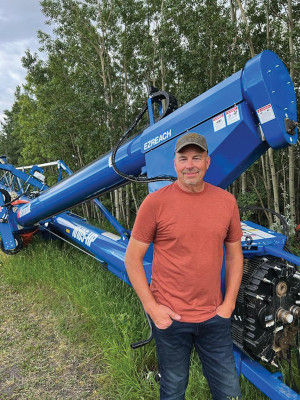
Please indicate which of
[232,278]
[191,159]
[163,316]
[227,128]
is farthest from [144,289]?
[227,128]

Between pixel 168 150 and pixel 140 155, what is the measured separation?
0.38 m

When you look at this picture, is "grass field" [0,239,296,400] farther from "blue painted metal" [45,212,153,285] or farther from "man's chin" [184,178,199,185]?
"man's chin" [184,178,199,185]

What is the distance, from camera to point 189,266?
1.53 m

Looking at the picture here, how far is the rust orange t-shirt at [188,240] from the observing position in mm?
1522

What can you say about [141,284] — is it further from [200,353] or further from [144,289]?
[200,353]

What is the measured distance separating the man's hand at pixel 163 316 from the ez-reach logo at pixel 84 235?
6.74ft

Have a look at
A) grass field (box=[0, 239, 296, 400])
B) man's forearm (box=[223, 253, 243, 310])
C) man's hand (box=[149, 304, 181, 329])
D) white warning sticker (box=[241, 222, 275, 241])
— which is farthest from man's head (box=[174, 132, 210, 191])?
grass field (box=[0, 239, 296, 400])

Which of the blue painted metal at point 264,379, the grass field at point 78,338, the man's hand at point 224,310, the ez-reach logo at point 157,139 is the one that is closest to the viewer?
the man's hand at point 224,310

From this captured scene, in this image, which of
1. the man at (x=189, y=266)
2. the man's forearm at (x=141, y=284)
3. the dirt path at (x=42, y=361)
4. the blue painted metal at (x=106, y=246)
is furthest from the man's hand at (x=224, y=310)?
the dirt path at (x=42, y=361)

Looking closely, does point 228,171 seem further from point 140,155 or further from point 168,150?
point 140,155

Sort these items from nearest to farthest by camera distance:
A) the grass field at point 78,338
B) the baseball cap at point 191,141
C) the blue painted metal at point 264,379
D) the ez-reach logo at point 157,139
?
1. the baseball cap at point 191,141
2. the blue painted metal at point 264,379
3. the ez-reach logo at point 157,139
4. the grass field at point 78,338

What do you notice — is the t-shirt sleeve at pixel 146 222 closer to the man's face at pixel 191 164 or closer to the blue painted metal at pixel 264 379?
the man's face at pixel 191 164

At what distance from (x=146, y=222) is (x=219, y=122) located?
0.76 m

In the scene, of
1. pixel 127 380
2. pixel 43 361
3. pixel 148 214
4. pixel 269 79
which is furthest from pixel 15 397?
pixel 269 79
